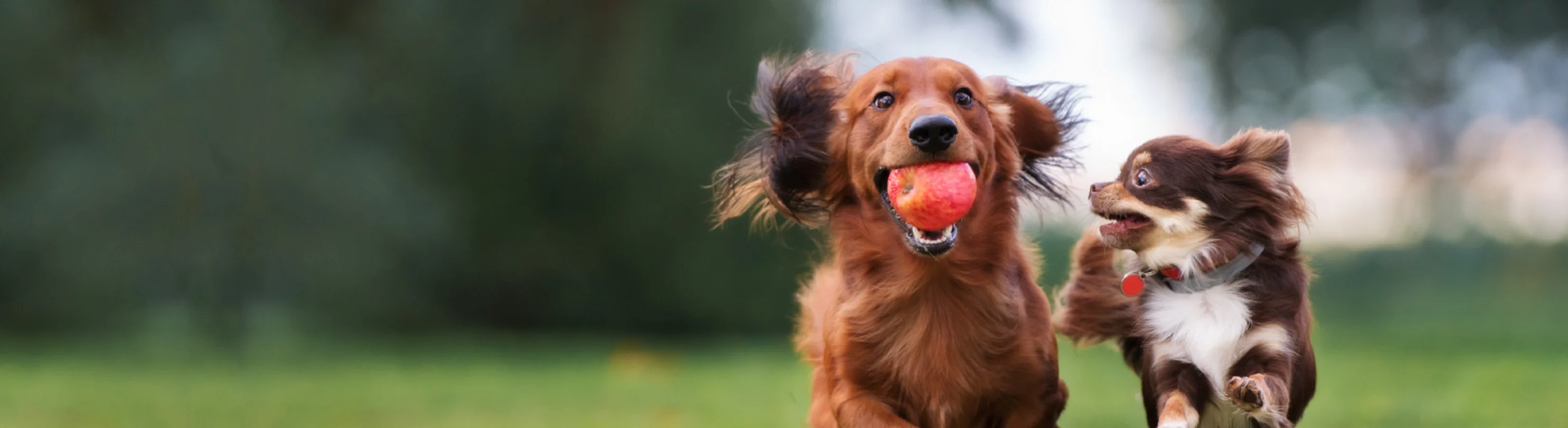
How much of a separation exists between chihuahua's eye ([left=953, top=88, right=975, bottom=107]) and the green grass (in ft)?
8.11

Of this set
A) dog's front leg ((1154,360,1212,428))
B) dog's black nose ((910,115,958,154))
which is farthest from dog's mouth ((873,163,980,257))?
dog's front leg ((1154,360,1212,428))

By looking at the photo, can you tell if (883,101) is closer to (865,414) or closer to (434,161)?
(865,414)

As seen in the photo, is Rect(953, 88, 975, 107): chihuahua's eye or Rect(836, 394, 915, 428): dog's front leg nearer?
Rect(836, 394, 915, 428): dog's front leg

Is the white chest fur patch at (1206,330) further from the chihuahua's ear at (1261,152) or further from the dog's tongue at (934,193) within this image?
the dog's tongue at (934,193)

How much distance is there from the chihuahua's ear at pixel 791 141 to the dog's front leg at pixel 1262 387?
4.63ft

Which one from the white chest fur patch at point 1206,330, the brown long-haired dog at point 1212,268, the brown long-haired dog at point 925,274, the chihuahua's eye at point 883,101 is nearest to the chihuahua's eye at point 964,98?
the brown long-haired dog at point 925,274

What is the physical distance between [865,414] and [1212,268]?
3.33ft

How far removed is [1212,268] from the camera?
325 cm

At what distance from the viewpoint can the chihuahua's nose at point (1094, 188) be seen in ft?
11.1

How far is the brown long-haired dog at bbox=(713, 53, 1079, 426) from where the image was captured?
134 inches

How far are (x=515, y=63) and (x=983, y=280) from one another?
25.2 ft

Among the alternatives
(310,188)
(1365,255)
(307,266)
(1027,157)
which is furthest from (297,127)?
(1365,255)

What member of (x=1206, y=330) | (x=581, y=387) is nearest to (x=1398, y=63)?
(x=581, y=387)

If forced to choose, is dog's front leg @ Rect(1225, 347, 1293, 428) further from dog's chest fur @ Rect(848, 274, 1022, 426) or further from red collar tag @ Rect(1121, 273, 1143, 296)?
dog's chest fur @ Rect(848, 274, 1022, 426)
